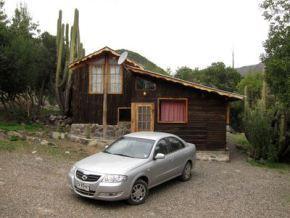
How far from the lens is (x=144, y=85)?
639 inches

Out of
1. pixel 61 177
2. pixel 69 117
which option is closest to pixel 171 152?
pixel 61 177

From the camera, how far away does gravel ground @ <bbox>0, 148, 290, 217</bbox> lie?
7.72 meters

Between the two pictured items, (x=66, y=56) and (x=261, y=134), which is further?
(x=66, y=56)

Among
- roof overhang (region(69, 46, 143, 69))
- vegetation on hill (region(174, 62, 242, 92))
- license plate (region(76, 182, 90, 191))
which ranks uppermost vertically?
vegetation on hill (region(174, 62, 242, 92))

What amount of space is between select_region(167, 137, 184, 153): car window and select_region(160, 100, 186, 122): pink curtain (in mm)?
5302

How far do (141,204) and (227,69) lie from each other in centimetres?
3697

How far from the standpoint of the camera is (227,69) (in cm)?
4297

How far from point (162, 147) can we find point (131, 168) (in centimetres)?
171

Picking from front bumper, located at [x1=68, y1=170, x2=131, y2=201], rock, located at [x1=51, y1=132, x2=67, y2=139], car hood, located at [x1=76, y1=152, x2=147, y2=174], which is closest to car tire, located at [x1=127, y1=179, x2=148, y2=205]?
front bumper, located at [x1=68, y1=170, x2=131, y2=201]

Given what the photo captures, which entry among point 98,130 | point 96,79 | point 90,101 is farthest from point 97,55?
point 98,130

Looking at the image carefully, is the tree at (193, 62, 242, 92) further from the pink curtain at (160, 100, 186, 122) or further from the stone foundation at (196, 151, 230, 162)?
the stone foundation at (196, 151, 230, 162)

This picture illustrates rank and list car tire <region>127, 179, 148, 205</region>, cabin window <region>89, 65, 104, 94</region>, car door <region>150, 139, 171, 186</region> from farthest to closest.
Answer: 1. cabin window <region>89, 65, 104, 94</region>
2. car door <region>150, 139, 171, 186</region>
3. car tire <region>127, 179, 148, 205</region>

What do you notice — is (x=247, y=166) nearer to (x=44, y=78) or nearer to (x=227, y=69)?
(x=44, y=78)

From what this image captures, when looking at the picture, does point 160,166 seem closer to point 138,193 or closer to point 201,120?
point 138,193
